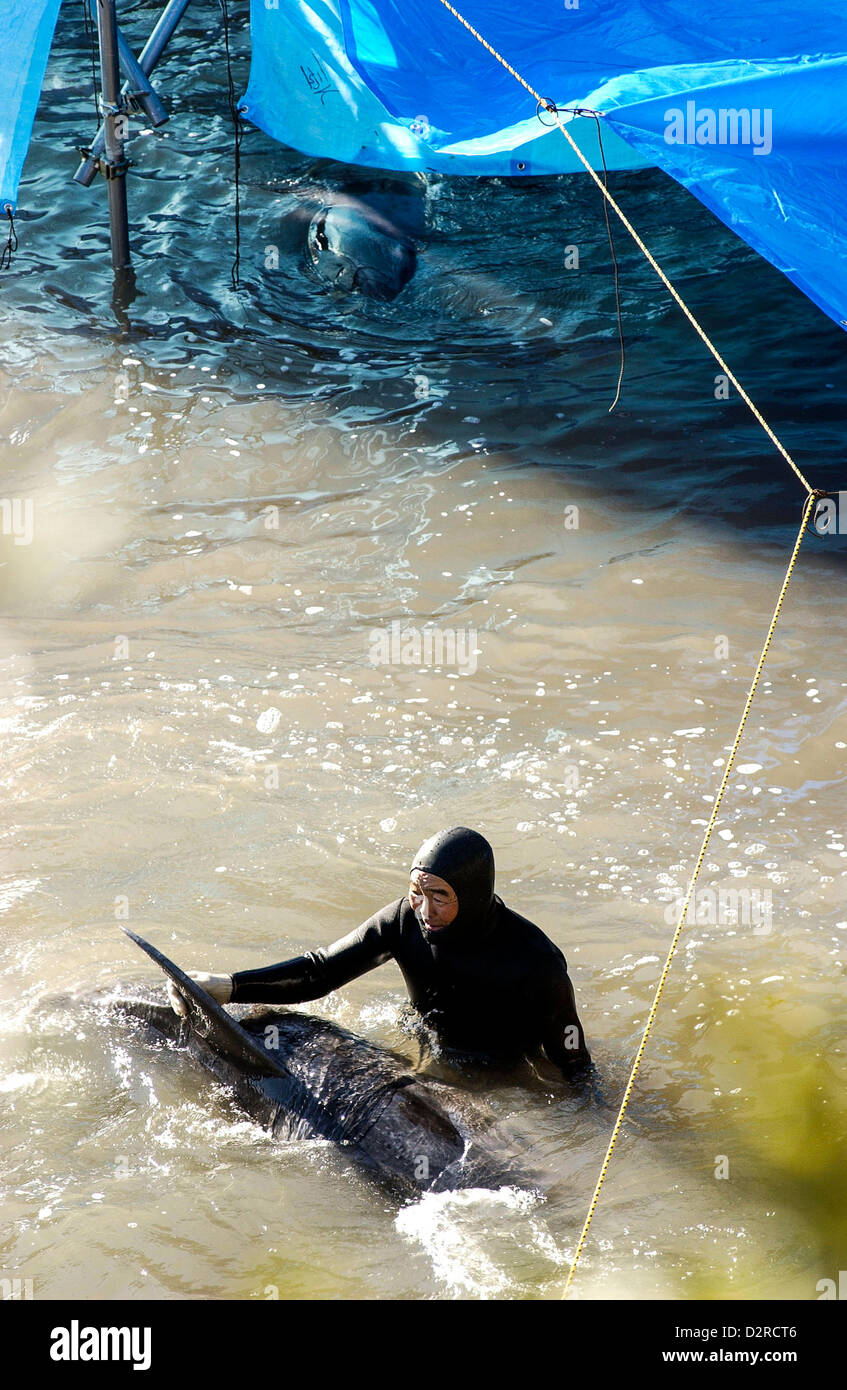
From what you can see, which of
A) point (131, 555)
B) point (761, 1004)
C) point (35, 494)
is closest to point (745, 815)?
point (761, 1004)

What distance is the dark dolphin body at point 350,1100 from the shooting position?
3.57 meters

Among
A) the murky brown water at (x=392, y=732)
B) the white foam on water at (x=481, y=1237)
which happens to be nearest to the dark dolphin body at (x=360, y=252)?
the murky brown water at (x=392, y=732)

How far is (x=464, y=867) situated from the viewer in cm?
344

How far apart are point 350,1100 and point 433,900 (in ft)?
2.30

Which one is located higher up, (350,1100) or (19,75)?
(19,75)

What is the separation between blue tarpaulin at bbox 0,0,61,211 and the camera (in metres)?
7.18

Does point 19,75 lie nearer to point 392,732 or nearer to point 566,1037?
point 392,732

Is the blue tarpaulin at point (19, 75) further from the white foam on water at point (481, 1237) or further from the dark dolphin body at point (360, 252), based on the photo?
the white foam on water at point (481, 1237)

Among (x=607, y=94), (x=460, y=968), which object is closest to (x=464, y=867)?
(x=460, y=968)

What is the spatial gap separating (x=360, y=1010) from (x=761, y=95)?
4.41 metres

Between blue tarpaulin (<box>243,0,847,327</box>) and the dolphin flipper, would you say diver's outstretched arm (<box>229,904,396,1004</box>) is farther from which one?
blue tarpaulin (<box>243,0,847,327</box>)

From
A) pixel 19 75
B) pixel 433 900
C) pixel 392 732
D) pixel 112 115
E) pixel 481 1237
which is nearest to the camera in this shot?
pixel 481 1237

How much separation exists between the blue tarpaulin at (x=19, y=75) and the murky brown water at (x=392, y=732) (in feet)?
Answer: 5.28

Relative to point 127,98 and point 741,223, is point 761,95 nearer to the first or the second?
point 741,223
